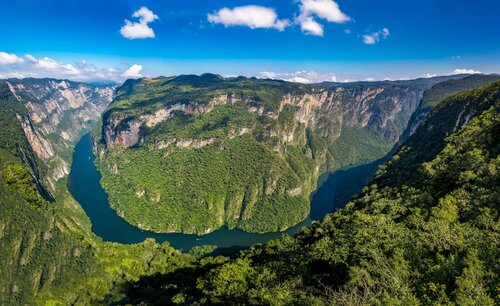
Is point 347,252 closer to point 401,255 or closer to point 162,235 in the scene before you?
point 401,255

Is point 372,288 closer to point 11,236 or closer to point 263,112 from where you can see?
point 11,236

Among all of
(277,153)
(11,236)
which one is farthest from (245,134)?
(11,236)

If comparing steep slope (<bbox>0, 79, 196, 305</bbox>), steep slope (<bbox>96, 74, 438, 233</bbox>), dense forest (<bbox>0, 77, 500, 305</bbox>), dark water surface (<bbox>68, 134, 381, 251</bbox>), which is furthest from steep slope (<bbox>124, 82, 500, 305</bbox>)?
steep slope (<bbox>96, 74, 438, 233</bbox>)

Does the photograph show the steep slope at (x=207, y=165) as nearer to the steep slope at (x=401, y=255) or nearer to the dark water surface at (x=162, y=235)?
the dark water surface at (x=162, y=235)

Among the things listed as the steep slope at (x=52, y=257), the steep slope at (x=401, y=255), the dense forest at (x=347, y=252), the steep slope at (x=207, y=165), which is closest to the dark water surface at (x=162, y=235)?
the steep slope at (x=207, y=165)

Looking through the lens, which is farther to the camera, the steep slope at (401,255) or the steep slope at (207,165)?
the steep slope at (207,165)

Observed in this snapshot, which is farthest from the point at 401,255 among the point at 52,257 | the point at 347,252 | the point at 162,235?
the point at 162,235

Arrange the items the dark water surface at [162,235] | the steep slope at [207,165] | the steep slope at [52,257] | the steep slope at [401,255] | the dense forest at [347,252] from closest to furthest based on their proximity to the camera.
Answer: the steep slope at [401,255], the dense forest at [347,252], the steep slope at [52,257], the dark water surface at [162,235], the steep slope at [207,165]
